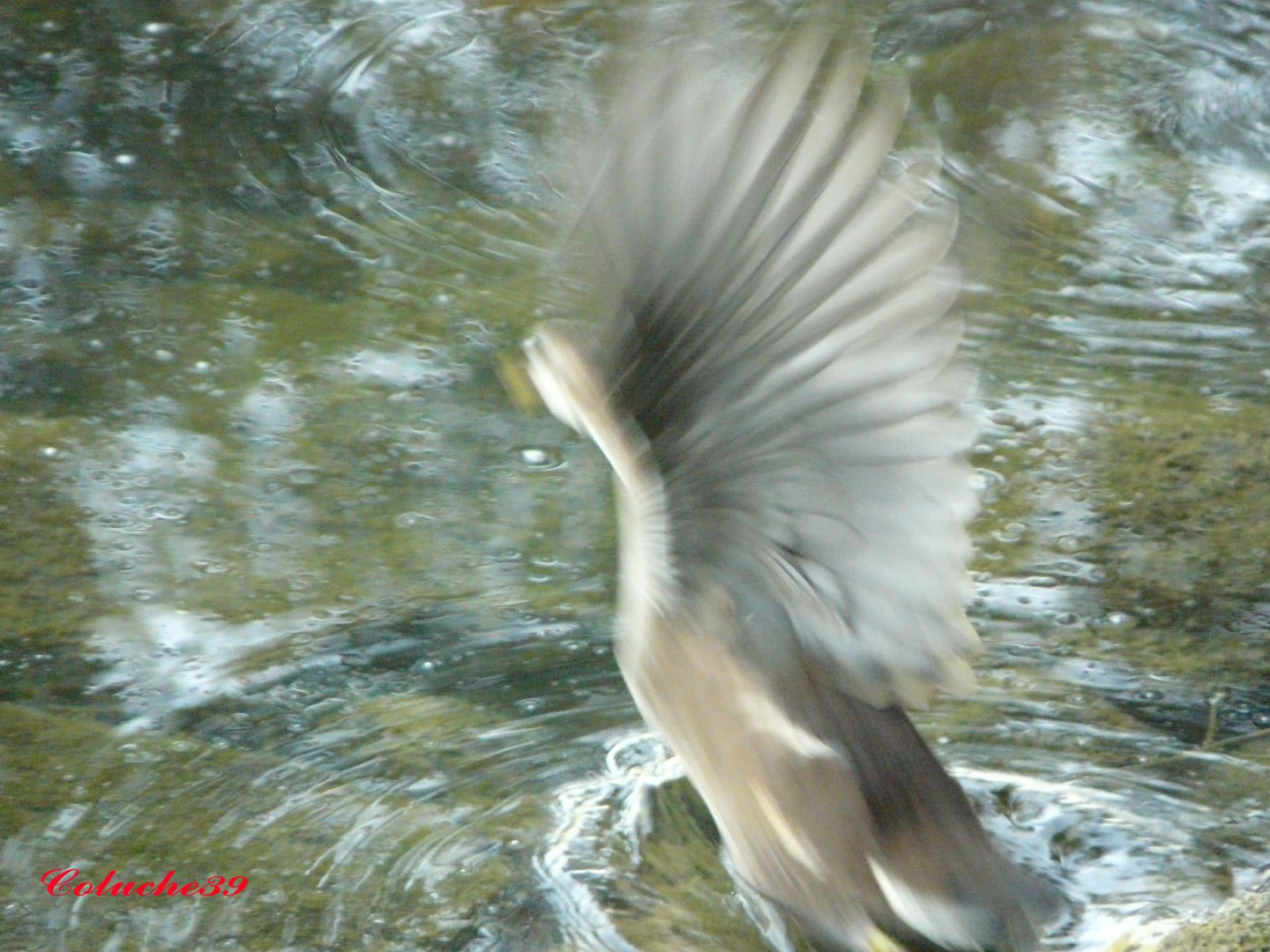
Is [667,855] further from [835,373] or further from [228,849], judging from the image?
[835,373]

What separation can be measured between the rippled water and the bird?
188 mm

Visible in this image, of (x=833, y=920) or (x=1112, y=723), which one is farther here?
(x=1112, y=723)

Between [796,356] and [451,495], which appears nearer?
[796,356]

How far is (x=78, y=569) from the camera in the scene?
10.5 ft

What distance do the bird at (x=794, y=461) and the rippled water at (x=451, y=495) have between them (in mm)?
188

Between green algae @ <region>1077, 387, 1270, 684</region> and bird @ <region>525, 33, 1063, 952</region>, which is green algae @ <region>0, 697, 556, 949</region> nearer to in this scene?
→ bird @ <region>525, 33, 1063, 952</region>

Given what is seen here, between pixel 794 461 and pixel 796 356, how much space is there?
0.43ft

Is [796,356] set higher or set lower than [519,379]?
higher

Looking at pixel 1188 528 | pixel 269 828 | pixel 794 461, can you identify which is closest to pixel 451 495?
pixel 269 828

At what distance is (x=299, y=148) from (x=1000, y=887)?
3565 millimetres

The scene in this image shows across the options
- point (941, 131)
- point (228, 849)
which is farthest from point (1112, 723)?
point (941, 131)

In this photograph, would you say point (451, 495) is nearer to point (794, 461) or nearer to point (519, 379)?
point (519, 379)

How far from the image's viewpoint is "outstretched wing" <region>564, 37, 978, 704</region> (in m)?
1.93

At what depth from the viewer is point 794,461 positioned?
2.06 metres
